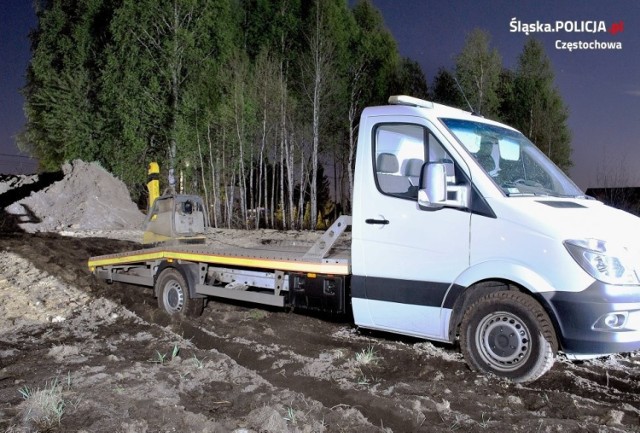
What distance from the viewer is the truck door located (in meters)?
5.51

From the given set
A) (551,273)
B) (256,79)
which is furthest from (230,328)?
(256,79)

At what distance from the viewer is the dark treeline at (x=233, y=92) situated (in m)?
30.0

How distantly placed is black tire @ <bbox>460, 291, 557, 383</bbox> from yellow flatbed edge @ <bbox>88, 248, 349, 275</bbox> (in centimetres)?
163

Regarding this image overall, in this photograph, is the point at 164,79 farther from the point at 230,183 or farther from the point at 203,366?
the point at 203,366

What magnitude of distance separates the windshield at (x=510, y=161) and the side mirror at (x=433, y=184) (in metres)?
0.51

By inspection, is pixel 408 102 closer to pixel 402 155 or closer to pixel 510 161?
pixel 402 155

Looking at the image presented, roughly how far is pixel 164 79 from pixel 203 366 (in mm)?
27284

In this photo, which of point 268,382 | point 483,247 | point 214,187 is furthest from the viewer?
point 214,187

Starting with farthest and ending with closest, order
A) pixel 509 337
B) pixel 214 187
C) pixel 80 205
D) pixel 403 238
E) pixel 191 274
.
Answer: pixel 214 187, pixel 80 205, pixel 191 274, pixel 403 238, pixel 509 337

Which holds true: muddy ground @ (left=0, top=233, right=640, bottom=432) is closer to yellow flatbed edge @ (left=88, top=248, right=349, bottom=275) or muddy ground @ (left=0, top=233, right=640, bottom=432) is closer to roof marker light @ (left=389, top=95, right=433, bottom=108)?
yellow flatbed edge @ (left=88, top=248, right=349, bottom=275)

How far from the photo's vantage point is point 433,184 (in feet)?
17.4

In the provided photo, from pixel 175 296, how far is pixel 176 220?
1.51 metres

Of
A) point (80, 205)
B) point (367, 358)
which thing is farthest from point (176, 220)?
point (80, 205)

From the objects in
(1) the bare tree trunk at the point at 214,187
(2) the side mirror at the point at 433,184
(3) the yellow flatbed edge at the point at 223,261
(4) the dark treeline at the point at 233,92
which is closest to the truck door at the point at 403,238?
(2) the side mirror at the point at 433,184
